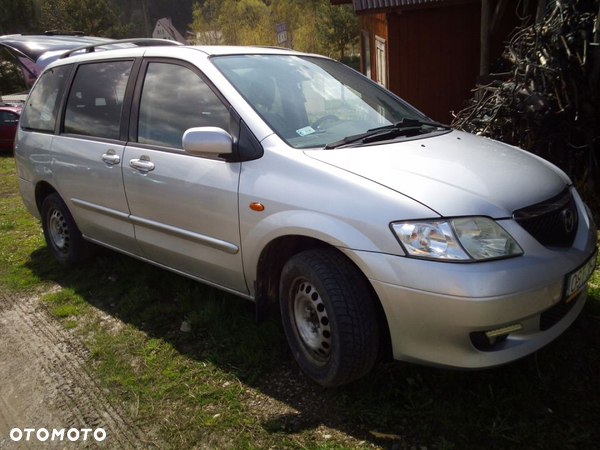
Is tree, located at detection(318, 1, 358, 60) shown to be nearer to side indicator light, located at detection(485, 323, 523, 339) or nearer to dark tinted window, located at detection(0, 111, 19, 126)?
dark tinted window, located at detection(0, 111, 19, 126)

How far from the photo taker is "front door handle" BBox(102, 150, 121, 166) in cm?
402

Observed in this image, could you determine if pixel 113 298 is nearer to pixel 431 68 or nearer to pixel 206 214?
pixel 206 214

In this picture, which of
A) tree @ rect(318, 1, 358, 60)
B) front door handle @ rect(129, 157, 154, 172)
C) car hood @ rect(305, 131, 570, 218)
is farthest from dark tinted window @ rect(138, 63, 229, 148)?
tree @ rect(318, 1, 358, 60)

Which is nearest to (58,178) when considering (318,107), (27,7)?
(318,107)

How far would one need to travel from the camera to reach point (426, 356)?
8.54ft

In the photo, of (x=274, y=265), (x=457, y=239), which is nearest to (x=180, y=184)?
(x=274, y=265)

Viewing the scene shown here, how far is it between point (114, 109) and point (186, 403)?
2.26 metres

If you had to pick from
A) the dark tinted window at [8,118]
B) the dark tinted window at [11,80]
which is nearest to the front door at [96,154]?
the dark tinted window at [8,118]

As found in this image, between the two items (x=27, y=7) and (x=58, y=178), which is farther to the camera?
(x=27, y=7)

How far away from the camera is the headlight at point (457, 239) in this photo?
2.46 meters

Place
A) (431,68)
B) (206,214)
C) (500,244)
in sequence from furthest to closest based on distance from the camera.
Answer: (431,68), (206,214), (500,244)

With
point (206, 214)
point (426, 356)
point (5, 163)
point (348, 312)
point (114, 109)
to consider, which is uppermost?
point (114, 109)

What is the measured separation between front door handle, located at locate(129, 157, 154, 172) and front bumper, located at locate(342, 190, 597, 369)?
5.45ft

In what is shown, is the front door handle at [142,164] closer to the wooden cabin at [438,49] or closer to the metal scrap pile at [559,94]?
the metal scrap pile at [559,94]
